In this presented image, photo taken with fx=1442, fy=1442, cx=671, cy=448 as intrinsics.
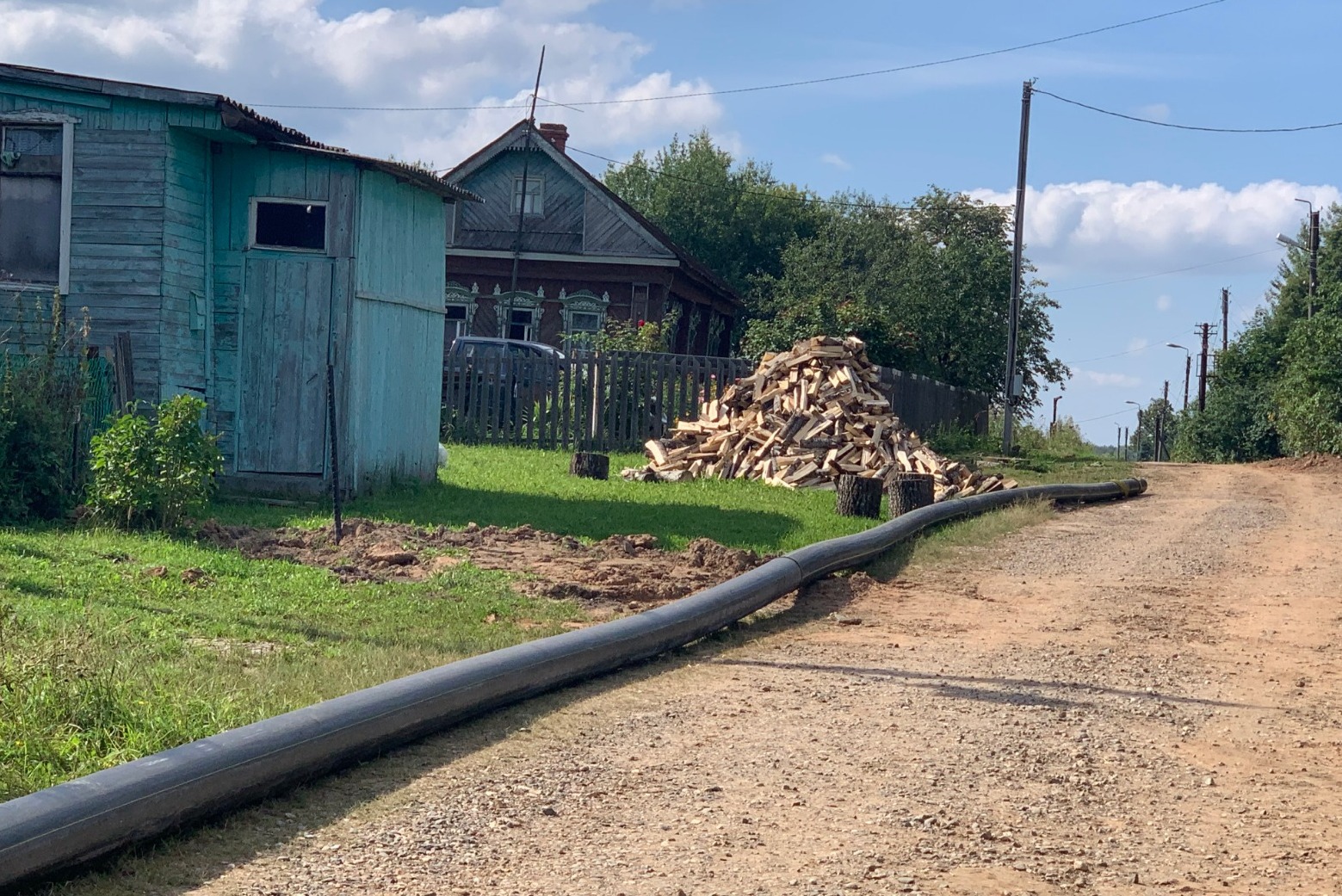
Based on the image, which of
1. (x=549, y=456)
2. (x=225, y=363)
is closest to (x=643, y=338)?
(x=549, y=456)

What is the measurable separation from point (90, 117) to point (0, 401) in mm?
3561

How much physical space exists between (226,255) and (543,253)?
2151cm

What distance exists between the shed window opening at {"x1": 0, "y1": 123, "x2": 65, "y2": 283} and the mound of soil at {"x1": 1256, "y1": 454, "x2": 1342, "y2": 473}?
22.5 meters

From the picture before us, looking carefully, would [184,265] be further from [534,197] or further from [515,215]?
[534,197]

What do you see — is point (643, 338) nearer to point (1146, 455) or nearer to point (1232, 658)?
point (1232, 658)

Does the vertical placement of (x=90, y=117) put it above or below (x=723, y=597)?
above

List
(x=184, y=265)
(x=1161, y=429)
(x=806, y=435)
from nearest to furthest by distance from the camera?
(x=184, y=265) → (x=806, y=435) → (x=1161, y=429)

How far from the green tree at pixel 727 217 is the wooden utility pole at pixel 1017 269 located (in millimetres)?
20860

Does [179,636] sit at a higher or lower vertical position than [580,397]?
lower

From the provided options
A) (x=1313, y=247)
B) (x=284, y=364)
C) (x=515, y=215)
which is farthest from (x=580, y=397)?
(x=1313, y=247)

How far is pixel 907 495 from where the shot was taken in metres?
15.2

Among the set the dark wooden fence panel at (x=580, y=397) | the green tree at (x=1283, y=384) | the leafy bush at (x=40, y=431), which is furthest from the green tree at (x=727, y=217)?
the leafy bush at (x=40, y=431)

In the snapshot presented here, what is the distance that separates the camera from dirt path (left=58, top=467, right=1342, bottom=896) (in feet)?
14.2

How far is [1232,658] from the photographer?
27.0 feet
